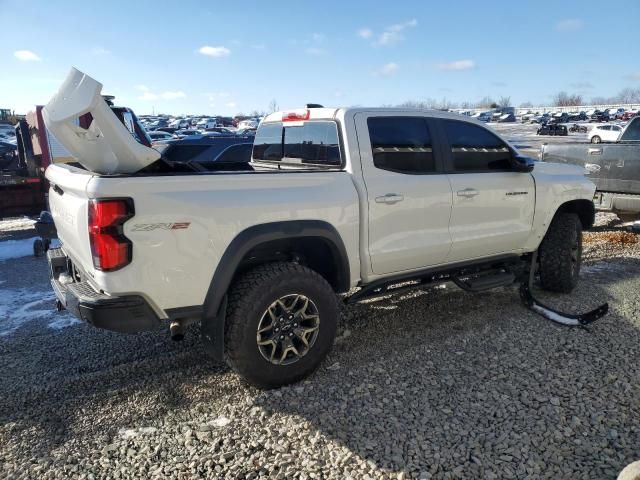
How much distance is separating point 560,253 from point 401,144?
2.37 metres

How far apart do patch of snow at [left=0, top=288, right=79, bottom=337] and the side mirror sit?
4.32 meters

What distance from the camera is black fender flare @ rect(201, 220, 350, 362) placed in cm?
307

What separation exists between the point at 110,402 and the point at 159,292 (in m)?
0.94

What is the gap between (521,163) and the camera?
180 inches

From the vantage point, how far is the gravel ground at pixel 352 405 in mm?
2670

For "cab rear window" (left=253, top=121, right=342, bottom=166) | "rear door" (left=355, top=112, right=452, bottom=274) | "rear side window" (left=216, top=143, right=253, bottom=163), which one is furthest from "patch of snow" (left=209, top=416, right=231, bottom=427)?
"rear side window" (left=216, top=143, right=253, bottom=163)

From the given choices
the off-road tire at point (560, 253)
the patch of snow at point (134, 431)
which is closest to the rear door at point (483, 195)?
the off-road tire at point (560, 253)

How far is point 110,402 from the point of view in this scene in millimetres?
3266

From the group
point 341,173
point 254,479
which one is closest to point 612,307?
point 341,173

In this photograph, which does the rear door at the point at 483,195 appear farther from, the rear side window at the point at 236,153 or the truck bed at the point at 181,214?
the rear side window at the point at 236,153

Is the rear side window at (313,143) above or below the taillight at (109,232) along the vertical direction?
above

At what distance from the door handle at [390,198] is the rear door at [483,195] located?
0.64m

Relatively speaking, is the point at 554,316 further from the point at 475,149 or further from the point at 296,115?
the point at 296,115

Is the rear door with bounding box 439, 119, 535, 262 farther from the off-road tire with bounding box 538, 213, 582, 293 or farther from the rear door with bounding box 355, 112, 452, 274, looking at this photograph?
the off-road tire with bounding box 538, 213, 582, 293
